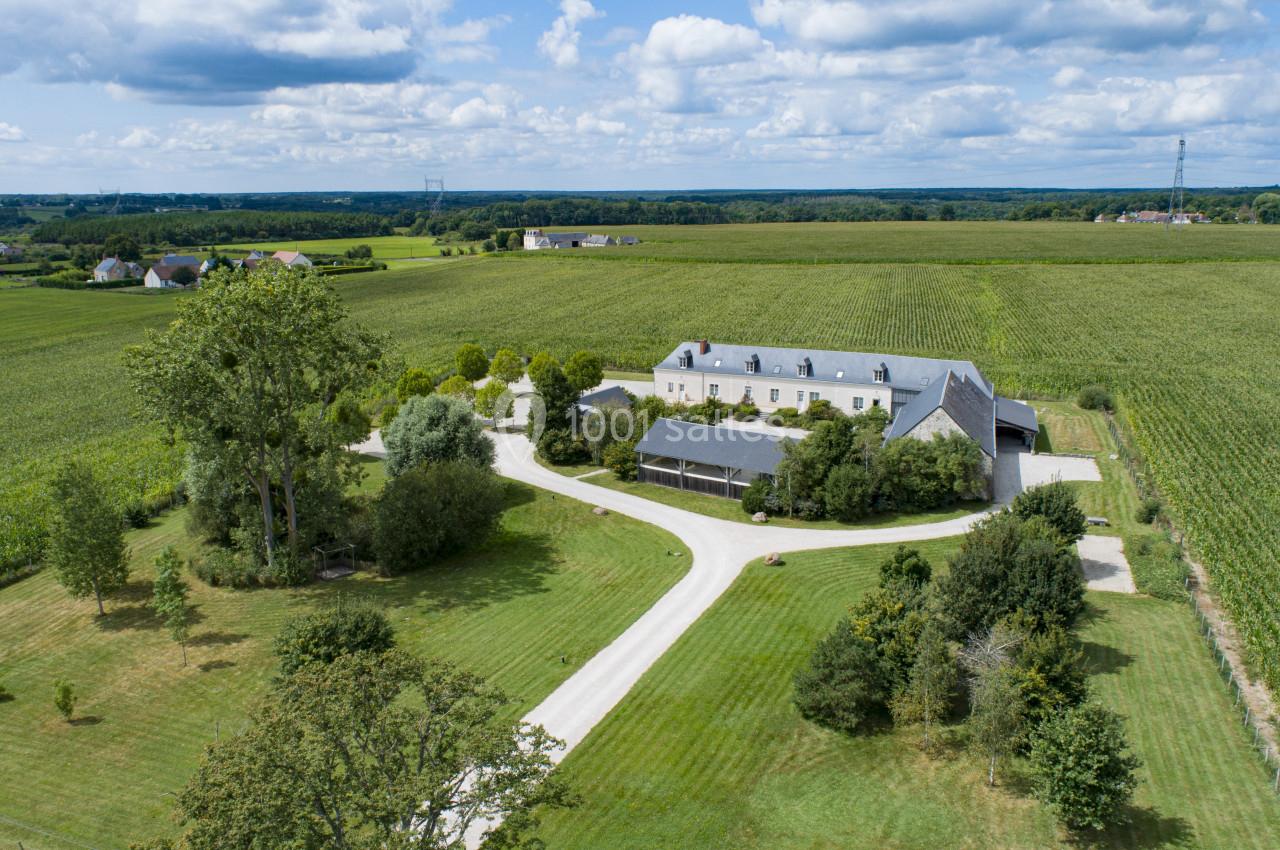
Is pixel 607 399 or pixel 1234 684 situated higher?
pixel 607 399

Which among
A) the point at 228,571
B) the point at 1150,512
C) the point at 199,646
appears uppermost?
the point at 1150,512

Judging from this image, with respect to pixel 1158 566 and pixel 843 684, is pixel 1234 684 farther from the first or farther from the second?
pixel 843 684

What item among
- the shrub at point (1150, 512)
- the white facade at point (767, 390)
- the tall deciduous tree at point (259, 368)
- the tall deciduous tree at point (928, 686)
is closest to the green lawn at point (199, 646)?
the tall deciduous tree at point (259, 368)

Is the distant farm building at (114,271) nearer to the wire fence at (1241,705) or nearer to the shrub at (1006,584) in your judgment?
the shrub at (1006,584)

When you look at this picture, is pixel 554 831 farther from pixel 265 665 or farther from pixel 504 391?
pixel 504 391

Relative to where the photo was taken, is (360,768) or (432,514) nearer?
(360,768)

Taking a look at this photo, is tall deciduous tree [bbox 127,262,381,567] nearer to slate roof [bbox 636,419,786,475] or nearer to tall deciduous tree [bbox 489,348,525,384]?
slate roof [bbox 636,419,786,475]

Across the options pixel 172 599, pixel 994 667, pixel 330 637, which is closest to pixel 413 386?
pixel 172 599
